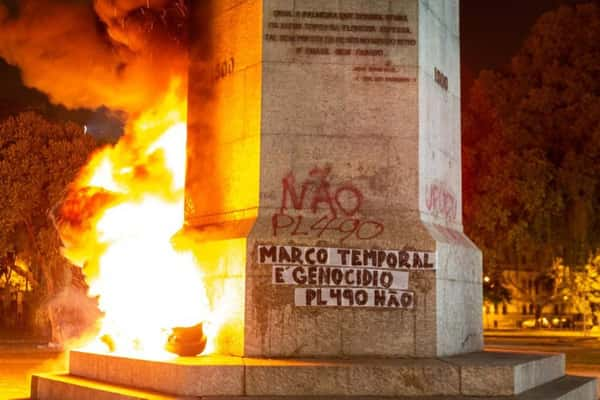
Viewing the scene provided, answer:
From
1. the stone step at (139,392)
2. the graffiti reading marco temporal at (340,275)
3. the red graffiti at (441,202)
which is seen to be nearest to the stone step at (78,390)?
the stone step at (139,392)

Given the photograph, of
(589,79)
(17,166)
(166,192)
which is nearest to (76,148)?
(17,166)

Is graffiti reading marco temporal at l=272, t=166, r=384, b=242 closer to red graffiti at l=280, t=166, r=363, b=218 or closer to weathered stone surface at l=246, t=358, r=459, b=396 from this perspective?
red graffiti at l=280, t=166, r=363, b=218

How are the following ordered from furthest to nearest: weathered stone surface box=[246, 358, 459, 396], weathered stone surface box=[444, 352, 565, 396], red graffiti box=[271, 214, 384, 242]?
red graffiti box=[271, 214, 384, 242], weathered stone surface box=[444, 352, 565, 396], weathered stone surface box=[246, 358, 459, 396]

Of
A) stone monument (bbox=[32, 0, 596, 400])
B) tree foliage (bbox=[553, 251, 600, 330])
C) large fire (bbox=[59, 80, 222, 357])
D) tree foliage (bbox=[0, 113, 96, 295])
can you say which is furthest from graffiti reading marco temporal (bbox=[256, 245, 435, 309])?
tree foliage (bbox=[553, 251, 600, 330])

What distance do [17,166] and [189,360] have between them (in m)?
26.3

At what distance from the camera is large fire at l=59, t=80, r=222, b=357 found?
11.4m

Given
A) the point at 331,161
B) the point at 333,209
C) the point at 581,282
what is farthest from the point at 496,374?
the point at 581,282

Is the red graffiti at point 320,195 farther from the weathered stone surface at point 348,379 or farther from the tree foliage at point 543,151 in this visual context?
the tree foliage at point 543,151

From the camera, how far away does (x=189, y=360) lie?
8938 millimetres

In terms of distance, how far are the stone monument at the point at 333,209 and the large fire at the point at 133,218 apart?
2.62ft

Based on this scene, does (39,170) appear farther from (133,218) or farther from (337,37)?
(337,37)

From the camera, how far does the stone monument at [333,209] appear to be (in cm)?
951

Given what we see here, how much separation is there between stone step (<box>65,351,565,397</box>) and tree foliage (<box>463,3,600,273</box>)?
2228 centimetres

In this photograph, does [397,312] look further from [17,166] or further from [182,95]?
[17,166]
